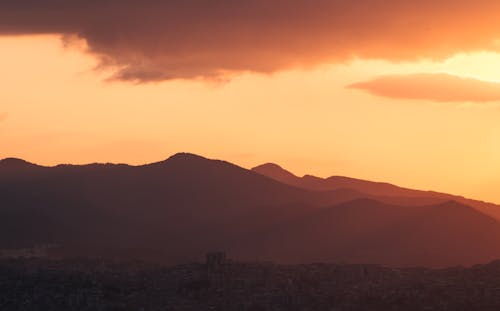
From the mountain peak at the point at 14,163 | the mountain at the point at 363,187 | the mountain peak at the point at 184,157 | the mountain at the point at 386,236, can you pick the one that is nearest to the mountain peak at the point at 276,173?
the mountain at the point at 363,187

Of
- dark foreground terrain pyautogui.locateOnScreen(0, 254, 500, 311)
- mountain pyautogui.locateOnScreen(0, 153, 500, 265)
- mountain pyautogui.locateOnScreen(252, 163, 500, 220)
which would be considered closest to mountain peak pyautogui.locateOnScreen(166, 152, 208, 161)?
Result: mountain pyautogui.locateOnScreen(0, 153, 500, 265)

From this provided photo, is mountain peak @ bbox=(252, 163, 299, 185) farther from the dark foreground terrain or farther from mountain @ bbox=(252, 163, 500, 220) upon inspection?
the dark foreground terrain

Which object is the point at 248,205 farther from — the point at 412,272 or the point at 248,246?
the point at 412,272

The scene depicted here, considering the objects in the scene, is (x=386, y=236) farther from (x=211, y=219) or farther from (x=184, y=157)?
(x=184, y=157)

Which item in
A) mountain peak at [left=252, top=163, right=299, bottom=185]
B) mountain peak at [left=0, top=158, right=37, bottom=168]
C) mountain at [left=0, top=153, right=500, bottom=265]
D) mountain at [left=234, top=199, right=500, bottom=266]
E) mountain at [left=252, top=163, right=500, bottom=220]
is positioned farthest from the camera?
mountain peak at [left=252, top=163, right=299, bottom=185]

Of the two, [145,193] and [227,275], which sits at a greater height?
[145,193]

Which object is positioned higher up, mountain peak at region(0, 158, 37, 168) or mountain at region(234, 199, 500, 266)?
mountain peak at region(0, 158, 37, 168)

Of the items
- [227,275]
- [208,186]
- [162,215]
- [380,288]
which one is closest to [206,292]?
[227,275]
